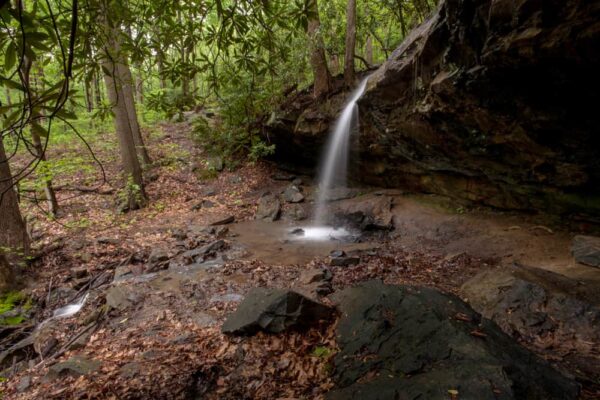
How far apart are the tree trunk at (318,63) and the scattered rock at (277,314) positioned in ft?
25.1

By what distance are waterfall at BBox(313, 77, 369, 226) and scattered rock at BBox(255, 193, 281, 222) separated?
45.0 inches

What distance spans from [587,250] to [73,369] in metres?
7.19

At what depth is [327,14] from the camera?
9914 millimetres

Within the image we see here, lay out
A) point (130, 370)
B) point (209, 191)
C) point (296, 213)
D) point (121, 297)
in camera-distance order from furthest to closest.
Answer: point (209, 191) < point (296, 213) < point (121, 297) < point (130, 370)

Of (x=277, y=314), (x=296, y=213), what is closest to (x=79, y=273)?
(x=277, y=314)

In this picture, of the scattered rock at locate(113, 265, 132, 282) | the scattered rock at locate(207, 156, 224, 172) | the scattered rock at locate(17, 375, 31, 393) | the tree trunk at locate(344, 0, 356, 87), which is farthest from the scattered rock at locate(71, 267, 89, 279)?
the tree trunk at locate(344, 0, 356, 87)

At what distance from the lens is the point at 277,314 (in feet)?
12.5

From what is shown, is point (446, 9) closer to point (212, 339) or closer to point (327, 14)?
point (327, 14)

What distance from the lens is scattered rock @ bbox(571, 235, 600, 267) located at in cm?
524

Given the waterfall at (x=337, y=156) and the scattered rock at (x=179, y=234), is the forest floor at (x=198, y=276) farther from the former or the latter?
the waterfall at (x=337, y=156)

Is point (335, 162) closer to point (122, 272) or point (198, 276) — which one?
point (198, 276)

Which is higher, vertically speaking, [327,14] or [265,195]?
[327,14]

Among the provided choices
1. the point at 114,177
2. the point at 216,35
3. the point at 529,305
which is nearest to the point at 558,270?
the point at 529,305

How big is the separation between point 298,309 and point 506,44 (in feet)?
14.9
